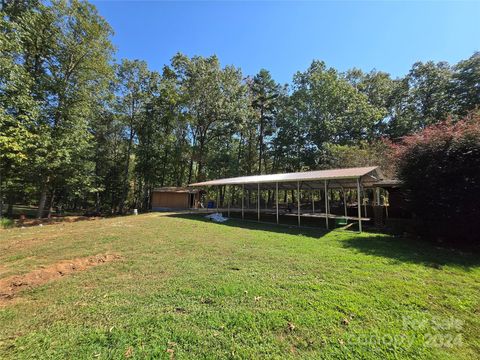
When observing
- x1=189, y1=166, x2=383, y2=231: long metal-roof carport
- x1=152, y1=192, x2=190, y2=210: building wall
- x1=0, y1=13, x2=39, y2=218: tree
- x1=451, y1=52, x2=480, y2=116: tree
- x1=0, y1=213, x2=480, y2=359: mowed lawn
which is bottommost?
x1=0, y1=213, x2=480, y2=359: mowed lawn

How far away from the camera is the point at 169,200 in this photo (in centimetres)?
2444

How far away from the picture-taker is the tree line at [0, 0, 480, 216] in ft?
52.2

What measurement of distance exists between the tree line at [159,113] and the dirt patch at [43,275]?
12306 millimetres

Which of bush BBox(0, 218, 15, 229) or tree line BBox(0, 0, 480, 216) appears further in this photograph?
tree line BBox(0, 0, 480, 216)

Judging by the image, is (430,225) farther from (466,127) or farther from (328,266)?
(328,266)

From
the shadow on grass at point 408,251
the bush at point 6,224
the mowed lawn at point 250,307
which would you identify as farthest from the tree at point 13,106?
the shadow on grass at point 408,251

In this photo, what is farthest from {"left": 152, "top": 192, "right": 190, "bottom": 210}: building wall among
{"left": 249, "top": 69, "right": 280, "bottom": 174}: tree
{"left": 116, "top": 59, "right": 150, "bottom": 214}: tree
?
{"left": 249, "top": 69, "right": 280, "bottom": 174}: tree

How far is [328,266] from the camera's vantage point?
5387 millimetres

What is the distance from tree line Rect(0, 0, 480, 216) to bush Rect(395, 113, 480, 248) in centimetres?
874

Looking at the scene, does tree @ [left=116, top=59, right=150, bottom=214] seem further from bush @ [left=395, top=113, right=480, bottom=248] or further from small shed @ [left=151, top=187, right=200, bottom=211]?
bush @ [left=395, top=113, right=480, bottom=248]

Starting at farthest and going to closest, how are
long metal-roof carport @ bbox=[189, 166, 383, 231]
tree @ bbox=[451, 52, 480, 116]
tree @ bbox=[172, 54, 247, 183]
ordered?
tree @ bbox=[172, 54, 247, 183]
tree @ bbox=[451, 52, 480, 116]
long metal-roof carport @ bbox=[189, 166, 383, 231]

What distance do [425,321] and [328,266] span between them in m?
2.23

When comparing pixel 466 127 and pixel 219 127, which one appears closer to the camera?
pixel 466 127

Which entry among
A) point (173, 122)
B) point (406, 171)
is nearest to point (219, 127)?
point (173, 122)
